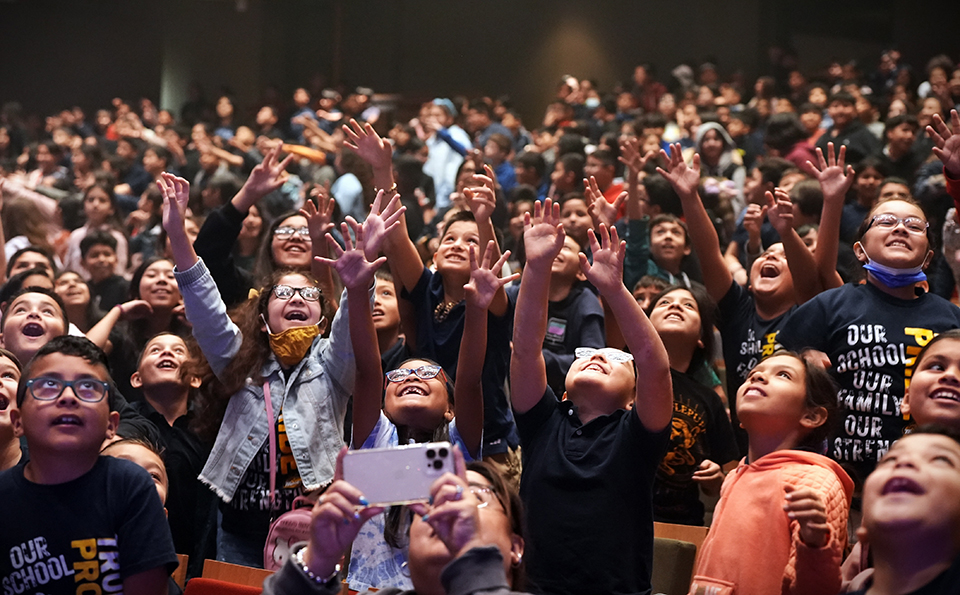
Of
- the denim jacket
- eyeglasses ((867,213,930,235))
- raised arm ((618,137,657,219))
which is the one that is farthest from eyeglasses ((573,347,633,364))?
raised arm ((618,137,657,219))

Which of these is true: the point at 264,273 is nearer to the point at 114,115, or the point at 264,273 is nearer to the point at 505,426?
the point at 505,426

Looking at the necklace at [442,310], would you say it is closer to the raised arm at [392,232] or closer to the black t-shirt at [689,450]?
the raised arm at [392,232]

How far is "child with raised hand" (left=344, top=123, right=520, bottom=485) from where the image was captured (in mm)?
3244

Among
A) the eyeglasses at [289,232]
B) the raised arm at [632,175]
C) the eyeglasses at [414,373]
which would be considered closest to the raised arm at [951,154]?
the raised arm at [632,175]

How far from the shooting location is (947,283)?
4.34m

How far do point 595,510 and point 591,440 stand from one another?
20 centimetres

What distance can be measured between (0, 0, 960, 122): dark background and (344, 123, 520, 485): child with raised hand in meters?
10.1

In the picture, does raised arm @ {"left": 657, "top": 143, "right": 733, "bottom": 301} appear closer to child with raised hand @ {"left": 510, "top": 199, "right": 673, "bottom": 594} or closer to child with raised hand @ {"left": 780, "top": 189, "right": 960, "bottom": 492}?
child with raised hand @ {"left": 780, "top": 189, "right": 960, "bottom": 492}

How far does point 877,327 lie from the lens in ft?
9.95

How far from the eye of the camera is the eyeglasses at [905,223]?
3084 millimetres

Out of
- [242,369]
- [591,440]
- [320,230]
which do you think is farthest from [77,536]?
[320,230]

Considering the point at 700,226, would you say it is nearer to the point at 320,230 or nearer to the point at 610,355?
the point at 610,355

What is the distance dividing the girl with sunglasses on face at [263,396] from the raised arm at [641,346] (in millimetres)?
665

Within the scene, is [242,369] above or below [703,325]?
→ below
